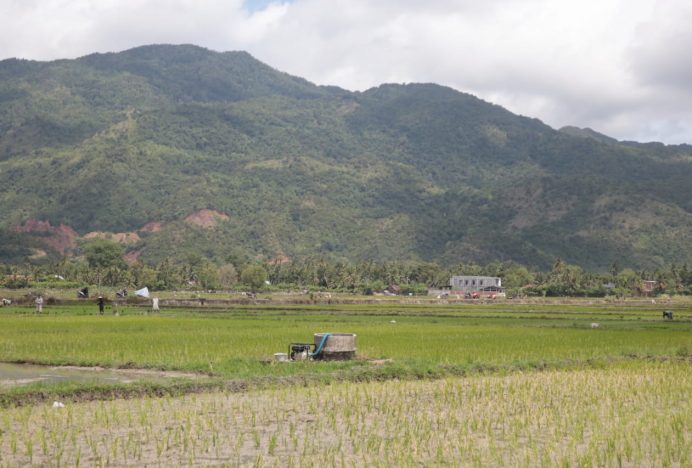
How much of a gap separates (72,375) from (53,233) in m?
184

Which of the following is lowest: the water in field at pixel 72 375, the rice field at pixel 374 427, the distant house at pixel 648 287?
the rice field at pixel 374 427

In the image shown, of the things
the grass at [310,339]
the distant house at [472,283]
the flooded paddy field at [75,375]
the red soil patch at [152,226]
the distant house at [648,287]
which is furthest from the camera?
the red soil patch at [152,226]

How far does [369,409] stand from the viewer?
611 inches

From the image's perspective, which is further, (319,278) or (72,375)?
(319,278)

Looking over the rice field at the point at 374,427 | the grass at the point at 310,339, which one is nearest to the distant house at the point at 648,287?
the grass at the point at 310,339

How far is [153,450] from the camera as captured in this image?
1188 cm

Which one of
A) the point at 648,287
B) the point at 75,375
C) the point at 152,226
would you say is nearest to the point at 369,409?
the point at 75,375

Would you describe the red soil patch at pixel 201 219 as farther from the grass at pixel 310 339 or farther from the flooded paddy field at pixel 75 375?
the flooded paddy field at pixel 75 375

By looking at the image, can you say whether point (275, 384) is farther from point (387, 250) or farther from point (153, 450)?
point (387, 250)

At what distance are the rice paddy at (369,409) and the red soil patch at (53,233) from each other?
557 feet

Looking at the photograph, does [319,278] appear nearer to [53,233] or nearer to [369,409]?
[53,233]

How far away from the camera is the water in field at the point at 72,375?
1873 cm

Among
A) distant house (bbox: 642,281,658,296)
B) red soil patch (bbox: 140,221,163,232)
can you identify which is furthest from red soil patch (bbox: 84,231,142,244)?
distant house (bbox: 642,281,658,296)

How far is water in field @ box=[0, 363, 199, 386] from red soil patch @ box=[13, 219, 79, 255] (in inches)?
6830
